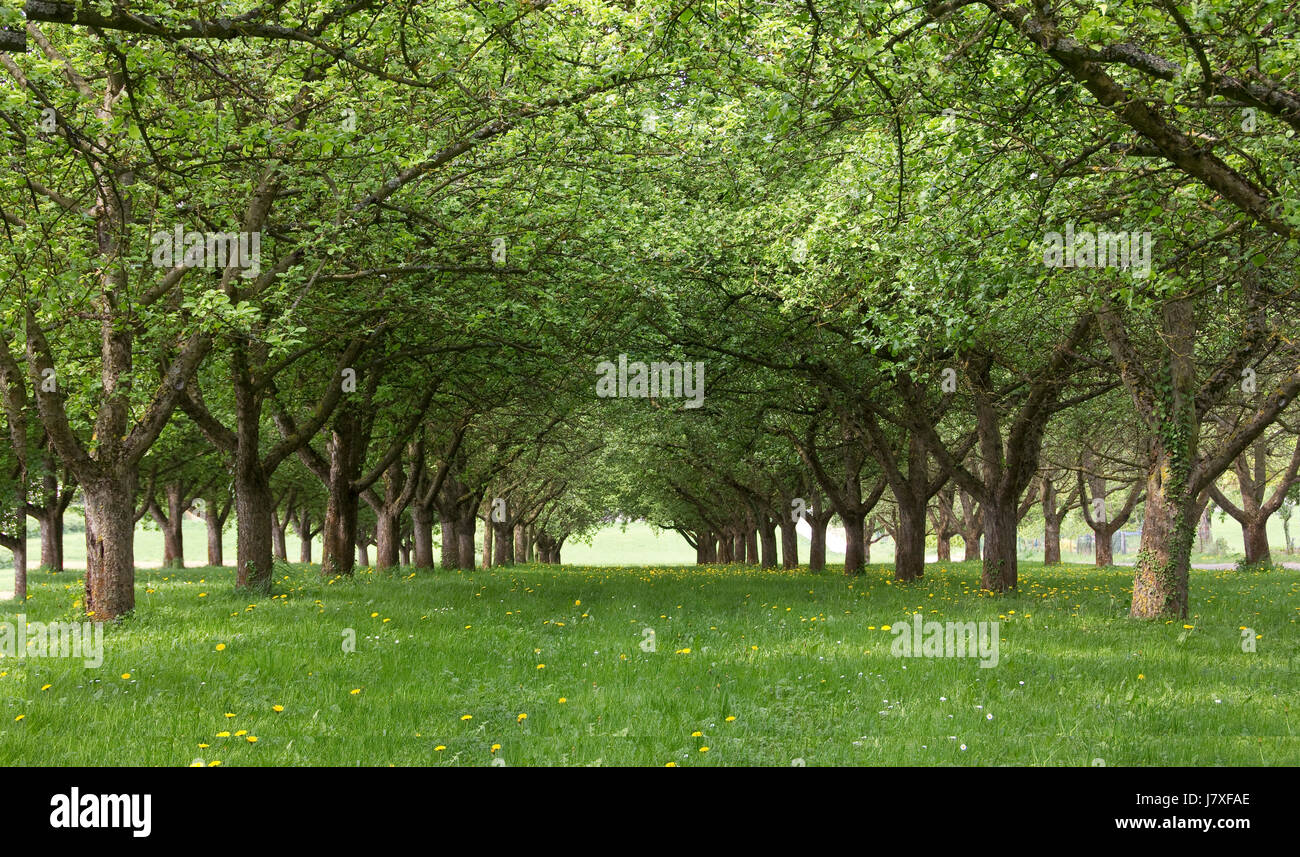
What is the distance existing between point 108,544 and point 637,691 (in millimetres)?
9375

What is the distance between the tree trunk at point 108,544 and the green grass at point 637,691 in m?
0.64

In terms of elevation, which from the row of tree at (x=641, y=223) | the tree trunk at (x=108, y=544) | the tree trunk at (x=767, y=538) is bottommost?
the tree trunk at (x=767, y=538)

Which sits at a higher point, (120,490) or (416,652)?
(120,490)

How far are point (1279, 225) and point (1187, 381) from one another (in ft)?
28.8

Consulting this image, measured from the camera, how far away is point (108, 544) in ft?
45.0

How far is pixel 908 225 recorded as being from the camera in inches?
470

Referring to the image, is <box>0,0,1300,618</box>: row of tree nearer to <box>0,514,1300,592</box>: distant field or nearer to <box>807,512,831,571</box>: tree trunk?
<box>807,512,831,571</box>: tree trunk

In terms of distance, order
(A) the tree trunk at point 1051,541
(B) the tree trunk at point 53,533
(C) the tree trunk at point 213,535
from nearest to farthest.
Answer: (B) the tree trunk at point 53,533
(A) the tree trunk at point 1051,541
(C) the tree trunk at point 213,535

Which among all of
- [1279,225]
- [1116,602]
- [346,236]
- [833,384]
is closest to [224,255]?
[346,236]

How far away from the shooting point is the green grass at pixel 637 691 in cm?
748

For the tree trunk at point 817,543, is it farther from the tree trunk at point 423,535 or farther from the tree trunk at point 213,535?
the tree trunk at point 213,535

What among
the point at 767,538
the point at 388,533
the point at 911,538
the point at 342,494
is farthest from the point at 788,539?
the point at 342,494

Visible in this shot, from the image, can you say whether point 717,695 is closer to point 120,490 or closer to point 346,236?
point 346,236

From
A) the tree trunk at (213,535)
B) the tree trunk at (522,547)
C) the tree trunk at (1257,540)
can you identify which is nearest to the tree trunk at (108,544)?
the tree trunk at (213,535)
